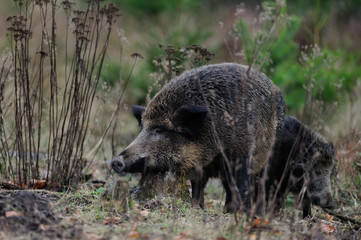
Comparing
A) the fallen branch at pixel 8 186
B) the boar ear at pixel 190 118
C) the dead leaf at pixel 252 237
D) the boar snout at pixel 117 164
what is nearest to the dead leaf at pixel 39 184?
the fallen branch at pixel 8 186

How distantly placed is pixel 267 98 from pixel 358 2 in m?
17.3

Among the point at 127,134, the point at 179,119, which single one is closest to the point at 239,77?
the point at 179,119

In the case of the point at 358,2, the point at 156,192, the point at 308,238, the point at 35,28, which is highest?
the point at 358,2

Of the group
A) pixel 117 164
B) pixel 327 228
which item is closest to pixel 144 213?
pixel 117 164

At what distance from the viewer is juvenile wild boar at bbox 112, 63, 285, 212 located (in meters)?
6.01

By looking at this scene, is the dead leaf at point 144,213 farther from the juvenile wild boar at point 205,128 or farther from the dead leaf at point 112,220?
the juvenile wild boar at point 205,128

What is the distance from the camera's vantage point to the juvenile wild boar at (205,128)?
6.01m

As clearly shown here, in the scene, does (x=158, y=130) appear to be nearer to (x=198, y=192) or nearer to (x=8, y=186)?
(x=198, y=192)

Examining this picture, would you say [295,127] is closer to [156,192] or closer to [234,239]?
[156,192]

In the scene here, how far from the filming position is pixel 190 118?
6.03 metres

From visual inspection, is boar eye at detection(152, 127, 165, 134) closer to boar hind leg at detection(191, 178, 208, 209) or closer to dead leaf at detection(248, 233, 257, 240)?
boar hind leg at detection(191, 178, 208, 209)

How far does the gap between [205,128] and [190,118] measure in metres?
0.25

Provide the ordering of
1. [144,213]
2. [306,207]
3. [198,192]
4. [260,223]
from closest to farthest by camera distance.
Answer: [260,223]
[144,213]
[198,192]
[306,207]

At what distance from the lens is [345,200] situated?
26.1 ft
